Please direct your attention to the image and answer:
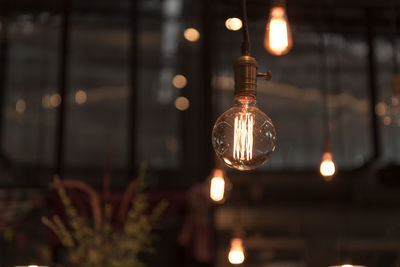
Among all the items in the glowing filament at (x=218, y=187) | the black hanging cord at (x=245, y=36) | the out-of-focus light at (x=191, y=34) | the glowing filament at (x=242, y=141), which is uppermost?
the out-of-focus light at (x=191, y=34)

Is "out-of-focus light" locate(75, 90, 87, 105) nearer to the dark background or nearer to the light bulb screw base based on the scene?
the dark background

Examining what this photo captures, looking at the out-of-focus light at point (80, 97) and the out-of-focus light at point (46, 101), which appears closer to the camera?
the out-of-focus light at point (46, 101)

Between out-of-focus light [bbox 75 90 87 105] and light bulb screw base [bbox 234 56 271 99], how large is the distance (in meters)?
5.86

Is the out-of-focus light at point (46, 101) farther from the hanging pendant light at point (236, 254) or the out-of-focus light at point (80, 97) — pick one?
the hanging pendant light at point (236, 254)

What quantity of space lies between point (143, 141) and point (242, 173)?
162 cm

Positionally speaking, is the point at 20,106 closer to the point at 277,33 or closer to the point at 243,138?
the point at 277,33

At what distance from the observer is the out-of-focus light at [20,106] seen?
6.59 metres

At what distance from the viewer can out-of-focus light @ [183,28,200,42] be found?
7.04 meters

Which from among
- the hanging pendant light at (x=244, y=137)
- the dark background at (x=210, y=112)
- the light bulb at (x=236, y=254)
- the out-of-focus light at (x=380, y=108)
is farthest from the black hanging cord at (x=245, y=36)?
the out-of-focus light at (x=380, y=108)

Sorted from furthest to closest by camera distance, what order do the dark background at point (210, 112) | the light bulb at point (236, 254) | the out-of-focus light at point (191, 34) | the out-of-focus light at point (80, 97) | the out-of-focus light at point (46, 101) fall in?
the out-of-focus light at point (191, 34), the out-of-focus light at point (80, 97), the out-of-focus light at point (46, 101), the dark background at point (210, 112), the light bulb at point (236, 254)

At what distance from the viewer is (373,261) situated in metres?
7.10

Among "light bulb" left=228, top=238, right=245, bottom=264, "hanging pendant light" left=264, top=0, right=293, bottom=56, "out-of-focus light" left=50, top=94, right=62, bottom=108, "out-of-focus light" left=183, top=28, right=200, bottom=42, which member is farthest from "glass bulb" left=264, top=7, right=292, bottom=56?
"out-of-focus light" left=50, top=94, right=62, bottom=108

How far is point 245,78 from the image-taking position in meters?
1.32

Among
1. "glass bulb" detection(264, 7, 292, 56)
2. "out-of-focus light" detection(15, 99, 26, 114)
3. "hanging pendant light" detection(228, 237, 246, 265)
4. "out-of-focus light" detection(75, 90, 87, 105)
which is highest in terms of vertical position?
"out-of-focus light" detection(75, 90, 87, 105)
